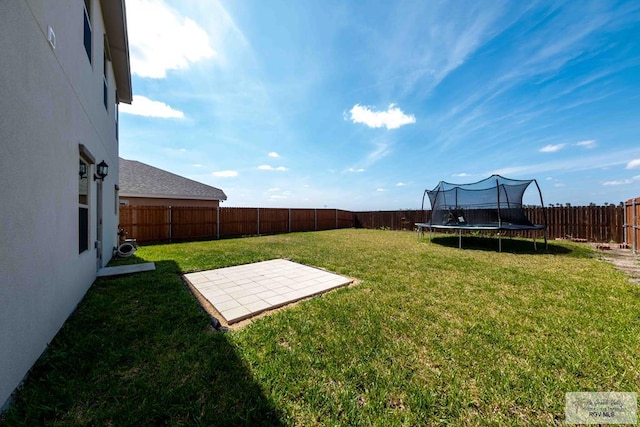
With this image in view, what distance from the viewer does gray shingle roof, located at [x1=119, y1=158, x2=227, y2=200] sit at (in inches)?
421

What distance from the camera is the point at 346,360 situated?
1900 millimetres

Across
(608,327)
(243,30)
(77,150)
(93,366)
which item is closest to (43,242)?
(93,366)

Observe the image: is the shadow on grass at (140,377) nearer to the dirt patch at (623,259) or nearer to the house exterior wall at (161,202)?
the dirt patch at (623,259)

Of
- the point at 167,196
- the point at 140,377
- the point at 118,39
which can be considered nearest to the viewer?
the point at 140,377

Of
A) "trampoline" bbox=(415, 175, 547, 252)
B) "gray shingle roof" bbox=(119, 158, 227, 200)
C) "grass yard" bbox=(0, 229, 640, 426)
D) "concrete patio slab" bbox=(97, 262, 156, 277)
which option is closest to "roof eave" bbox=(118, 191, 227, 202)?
"gray shingle roof" bbox=(119, 158, 227, 200)

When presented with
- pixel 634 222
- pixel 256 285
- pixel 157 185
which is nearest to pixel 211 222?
pixel 157 185

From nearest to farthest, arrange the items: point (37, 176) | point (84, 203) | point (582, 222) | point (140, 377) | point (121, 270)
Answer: point (140, 377) → point (37, 176) → point (84, 203) → point (121, 270) → point (582, 222)

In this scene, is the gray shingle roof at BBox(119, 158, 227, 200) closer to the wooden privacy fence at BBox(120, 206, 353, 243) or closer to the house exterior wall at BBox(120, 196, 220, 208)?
the house exterior wall at BBox(120, 196, 220, 208)

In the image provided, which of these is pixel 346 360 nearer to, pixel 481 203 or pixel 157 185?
pixel 481 203

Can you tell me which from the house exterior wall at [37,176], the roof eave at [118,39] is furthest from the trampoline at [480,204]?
the roof eave at [118,39]

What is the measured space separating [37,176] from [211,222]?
1008 centimetres

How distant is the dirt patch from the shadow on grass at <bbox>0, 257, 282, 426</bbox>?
21.4 ft

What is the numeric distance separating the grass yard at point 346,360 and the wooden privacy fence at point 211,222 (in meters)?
7.06

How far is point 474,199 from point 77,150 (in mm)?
11580
